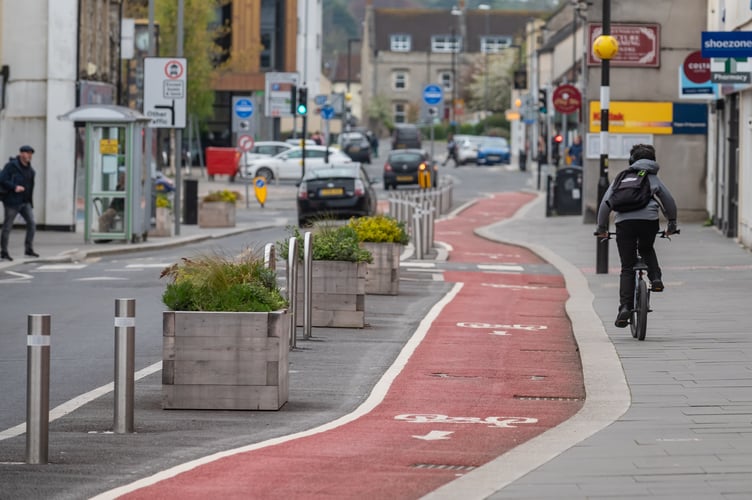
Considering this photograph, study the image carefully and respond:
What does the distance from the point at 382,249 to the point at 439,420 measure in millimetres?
10071

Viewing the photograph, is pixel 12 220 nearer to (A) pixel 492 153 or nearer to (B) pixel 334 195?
(B) pixel 334 195

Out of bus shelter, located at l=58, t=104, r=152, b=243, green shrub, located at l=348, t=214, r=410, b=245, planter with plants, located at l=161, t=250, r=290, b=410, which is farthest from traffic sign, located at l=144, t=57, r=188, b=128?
planter with plants, located at l=161, t=250, r=290, b=410

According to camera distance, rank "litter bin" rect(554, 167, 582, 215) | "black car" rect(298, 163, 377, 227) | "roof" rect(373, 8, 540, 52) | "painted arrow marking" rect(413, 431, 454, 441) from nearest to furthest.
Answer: "painted arrow marking" rect(413, 431, 454, 441) → "black car" rect(298, 163, 377, 227) → "litter bin" rect(554, 167, 582, 215) → "roof" rect(373, 8, 540, 52)

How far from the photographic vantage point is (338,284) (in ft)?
54.3

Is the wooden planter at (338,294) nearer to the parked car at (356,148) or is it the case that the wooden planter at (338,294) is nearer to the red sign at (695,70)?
the red sign at (695,70)

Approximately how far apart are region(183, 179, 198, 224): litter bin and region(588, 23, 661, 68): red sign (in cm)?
1041

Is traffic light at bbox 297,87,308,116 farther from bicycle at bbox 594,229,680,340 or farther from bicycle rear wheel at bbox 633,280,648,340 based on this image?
bicycle rear wheel at bbox 633,280,648,340

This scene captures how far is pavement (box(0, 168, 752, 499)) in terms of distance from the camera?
7727mm

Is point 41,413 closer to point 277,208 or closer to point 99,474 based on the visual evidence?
point 99,474

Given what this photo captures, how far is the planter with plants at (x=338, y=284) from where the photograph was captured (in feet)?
54.1

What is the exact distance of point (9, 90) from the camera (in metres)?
35.8

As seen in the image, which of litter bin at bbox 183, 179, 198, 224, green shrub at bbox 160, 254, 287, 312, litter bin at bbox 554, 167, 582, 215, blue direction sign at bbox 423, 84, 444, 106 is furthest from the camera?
blue direction sign at bbox 423, 84, 444, 106

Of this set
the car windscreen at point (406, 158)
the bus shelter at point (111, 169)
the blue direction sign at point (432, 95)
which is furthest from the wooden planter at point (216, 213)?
the car windscreen at point (406, 158)

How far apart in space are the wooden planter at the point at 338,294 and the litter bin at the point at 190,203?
24.7 m
